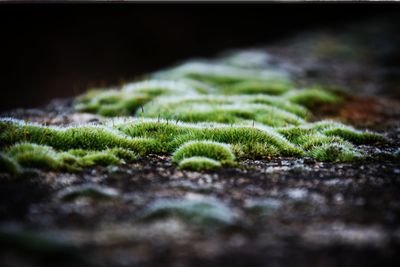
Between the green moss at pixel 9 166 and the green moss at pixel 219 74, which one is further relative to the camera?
the green moss at pixel 219 74

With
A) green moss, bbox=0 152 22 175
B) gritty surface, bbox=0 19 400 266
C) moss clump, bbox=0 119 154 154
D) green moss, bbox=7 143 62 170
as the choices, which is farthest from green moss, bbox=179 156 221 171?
green moss, bbox=0 152 22 175

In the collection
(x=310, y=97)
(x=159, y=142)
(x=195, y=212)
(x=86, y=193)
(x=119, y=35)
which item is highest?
(x=119, y=35)

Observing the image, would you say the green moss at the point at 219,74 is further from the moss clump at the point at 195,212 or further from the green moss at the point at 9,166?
the moss clump at the point at 195,212

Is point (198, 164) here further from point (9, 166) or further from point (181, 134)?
point (9, 166)

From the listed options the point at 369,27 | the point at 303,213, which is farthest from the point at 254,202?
the point at 369,27

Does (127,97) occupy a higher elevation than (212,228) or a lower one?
higher

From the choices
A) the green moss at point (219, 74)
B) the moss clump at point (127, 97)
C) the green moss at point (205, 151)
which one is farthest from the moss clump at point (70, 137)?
the green moss at point (219, 74)

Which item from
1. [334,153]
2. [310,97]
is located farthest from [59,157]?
[310,97]
